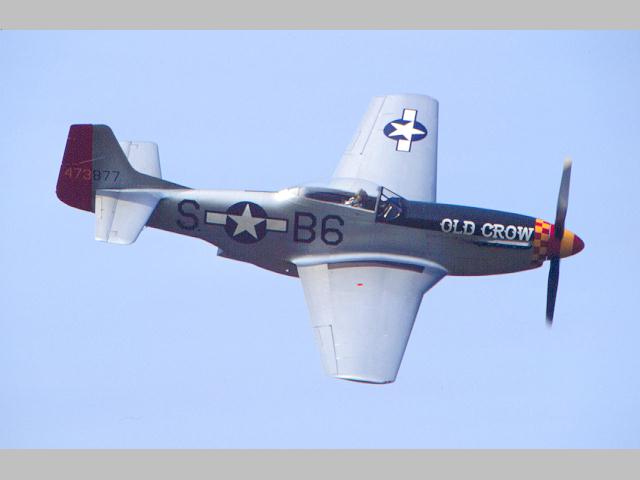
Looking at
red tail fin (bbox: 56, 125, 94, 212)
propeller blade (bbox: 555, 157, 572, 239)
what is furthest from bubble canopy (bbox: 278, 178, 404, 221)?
red tail fin (bbox: 56, 125, 94, 212)

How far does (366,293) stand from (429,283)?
106 centimetres

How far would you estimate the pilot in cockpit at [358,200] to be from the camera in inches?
719

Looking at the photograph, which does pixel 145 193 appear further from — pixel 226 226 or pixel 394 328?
pixel 394 328

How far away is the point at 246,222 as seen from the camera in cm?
1839

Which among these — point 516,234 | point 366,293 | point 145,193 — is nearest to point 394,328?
point 366,293

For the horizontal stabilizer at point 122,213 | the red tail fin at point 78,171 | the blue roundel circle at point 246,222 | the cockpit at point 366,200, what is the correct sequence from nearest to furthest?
the horizontal stabilizer at point 122,213, the cockpit at point 366,200, the blue roundel circle at point 246,222, the red tail fin at point 78,171

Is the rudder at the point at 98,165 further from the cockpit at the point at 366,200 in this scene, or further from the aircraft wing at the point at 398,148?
the aircraft wing at the point at 398,148

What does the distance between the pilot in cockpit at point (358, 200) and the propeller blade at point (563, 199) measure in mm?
2720

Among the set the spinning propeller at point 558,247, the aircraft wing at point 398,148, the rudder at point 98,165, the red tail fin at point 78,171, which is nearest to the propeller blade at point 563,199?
the spinning propeller at point 558,247

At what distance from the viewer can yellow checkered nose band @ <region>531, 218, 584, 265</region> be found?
18422 mm

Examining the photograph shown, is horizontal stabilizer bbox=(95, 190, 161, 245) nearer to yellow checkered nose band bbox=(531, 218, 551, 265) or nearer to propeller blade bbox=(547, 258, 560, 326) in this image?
yellow checkered nose band bbox=(531, 218, 551, 265)

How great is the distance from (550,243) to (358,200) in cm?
279

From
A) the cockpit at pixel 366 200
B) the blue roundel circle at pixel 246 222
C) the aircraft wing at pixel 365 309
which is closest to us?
the aircraft wing at pixel 365 309

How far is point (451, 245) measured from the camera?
18.4 m
